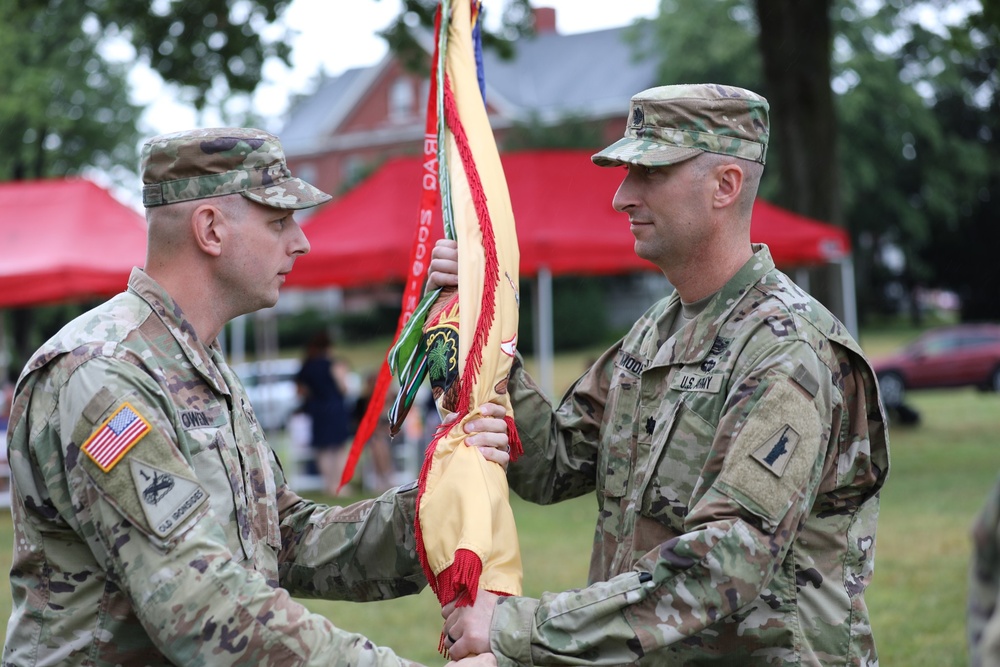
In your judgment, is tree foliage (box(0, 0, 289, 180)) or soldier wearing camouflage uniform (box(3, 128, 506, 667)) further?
tree foliage (box(0, 0, 289, 180))

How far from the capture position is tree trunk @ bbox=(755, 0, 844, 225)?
593 inches

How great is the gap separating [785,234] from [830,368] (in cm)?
1035

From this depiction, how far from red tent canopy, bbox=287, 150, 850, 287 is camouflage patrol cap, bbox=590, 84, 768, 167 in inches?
331

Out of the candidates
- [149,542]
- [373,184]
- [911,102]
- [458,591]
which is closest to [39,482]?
[149,542]

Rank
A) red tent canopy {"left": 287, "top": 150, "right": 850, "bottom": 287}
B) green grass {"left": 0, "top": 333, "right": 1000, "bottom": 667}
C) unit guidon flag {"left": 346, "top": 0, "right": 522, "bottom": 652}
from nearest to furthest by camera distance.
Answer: unit guidon flag {"left": 346, "top": 0, "right": 522, "bottom": 652}
green grass {"left": 0, "top": 333, "right": 1000, "bottom": 667}
red tent canopy {"left": 287, "top": 150, "right": 850, "bottom": 287}

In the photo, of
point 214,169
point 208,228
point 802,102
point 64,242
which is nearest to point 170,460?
point 208,228

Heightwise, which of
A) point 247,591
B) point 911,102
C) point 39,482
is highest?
point 39,482

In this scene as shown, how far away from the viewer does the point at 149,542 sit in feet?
7.86

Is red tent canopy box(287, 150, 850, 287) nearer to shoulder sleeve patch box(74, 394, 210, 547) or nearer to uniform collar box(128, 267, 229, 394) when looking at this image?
uniform collar box(128, 267, 229, 394)

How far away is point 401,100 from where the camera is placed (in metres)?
51.0

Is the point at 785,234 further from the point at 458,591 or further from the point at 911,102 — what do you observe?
the point at 911,102

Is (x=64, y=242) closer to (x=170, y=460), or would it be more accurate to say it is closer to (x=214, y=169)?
(x=214, y=169)

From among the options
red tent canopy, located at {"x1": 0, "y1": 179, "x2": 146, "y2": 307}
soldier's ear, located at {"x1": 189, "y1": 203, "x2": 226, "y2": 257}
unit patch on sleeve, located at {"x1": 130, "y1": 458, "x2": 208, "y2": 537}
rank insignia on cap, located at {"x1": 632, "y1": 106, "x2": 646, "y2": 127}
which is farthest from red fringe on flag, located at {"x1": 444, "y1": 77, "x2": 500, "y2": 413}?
red tent canopy, located at {"x1": 0, "y1": 179, "x2": 146, "y2": 307}

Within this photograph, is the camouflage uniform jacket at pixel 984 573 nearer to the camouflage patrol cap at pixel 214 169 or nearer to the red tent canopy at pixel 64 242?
the camouflage patrol cap at pixel 214 169
